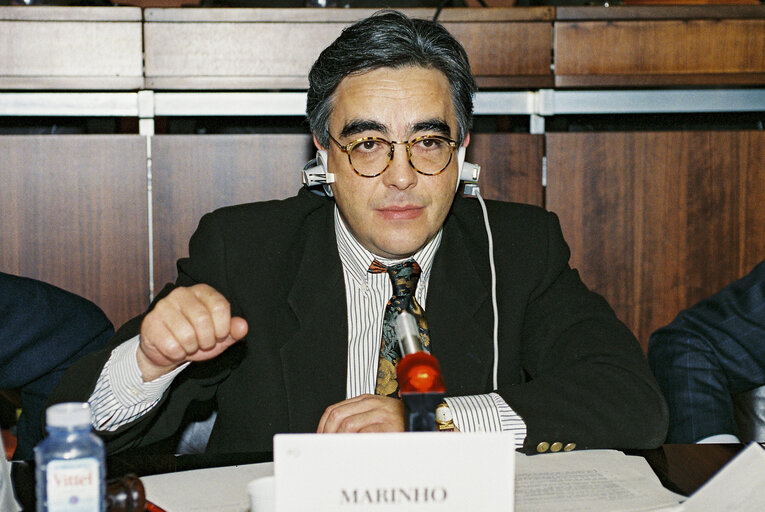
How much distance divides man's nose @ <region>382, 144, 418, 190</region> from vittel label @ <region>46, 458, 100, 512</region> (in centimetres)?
97

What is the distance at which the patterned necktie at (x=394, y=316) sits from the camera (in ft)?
4.94

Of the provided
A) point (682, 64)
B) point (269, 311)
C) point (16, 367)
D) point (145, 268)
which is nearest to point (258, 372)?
point (269, 311)

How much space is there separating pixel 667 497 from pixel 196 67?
1564mm

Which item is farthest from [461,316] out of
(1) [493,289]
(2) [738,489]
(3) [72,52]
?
(3) [72,52]

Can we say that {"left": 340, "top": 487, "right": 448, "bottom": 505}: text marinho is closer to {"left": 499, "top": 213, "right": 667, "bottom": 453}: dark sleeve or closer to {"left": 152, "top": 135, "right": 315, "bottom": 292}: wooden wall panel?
{"left": 499, "top": 213, "right": 667, "bottom": 453}: dark sleeve

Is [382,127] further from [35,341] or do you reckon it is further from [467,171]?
[35,341]

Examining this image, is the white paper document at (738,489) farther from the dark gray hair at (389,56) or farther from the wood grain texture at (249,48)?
the wood grain texture at (249,48)

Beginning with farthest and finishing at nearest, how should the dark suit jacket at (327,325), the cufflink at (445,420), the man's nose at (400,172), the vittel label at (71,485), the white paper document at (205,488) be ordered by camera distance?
the man's nose at (400,172) → the dark suit jacket at (327,325) → the cufflink at (445,420) → the white paper document at (205,488) → the vittel label at (71,485)

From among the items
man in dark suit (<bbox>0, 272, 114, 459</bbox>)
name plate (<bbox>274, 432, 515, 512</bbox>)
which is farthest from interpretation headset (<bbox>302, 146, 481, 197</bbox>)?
name plate (<bbox>274, 432, 515, 512</bbox>)

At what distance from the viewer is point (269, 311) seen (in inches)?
60.7

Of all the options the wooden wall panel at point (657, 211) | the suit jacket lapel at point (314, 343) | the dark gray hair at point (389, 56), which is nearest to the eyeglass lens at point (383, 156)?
the dark gray hair at point (389, 56)

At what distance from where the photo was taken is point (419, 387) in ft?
2.34

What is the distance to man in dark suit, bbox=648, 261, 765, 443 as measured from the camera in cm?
159

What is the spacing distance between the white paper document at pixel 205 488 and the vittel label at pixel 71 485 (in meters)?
0.27
